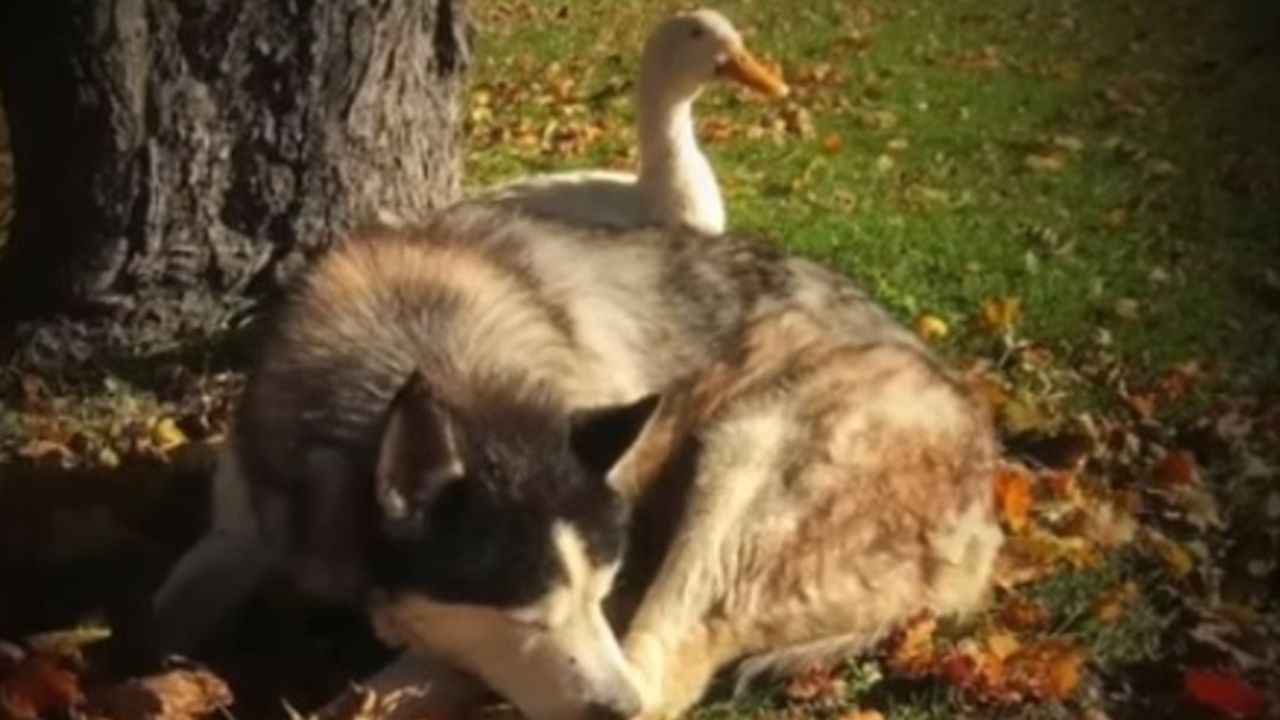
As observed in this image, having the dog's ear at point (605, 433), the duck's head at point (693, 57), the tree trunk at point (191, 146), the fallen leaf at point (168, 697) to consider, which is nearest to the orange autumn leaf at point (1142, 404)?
the tree trunk at point (191, 146)

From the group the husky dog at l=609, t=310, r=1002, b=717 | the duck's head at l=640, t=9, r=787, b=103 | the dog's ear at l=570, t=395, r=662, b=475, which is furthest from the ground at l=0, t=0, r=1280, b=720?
the dog's ear at l=570, t=395, r=662, b=475

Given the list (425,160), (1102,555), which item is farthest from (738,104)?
(1102,555)

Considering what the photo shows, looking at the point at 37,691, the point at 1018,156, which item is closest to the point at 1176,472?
the point at 37,691

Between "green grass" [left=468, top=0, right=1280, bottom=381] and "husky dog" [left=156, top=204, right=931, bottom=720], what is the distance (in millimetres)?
2321

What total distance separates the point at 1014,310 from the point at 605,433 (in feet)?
10.7

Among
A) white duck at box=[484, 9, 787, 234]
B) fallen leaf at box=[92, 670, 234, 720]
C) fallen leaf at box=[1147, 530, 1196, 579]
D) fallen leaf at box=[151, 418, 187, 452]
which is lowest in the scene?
fallen leaf at box=[1147, 530, 1196, 579]

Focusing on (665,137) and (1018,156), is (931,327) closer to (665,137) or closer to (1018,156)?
(665,137)

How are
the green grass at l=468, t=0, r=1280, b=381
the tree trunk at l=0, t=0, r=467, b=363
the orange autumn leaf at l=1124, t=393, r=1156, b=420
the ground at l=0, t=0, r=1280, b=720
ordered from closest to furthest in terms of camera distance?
the ground at l=0, t=0, r=1280, b=720 → the tree trunk at l=0, t=0, r=467, b=363 → the orange autumn leaf at l=1124, t=393, r=1156, b=420 → the green grass at l=468, t=0, r=1280, b=381

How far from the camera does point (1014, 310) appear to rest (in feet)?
25.0

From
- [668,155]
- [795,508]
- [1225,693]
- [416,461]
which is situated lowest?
[1225,693]

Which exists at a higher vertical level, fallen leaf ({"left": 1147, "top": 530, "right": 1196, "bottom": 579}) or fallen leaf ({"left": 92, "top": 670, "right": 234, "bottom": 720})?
fallen leaf ({"left": 92, "top": 670, "right": 234, "bottom": 720})

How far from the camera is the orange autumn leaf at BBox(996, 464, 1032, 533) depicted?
5891mm

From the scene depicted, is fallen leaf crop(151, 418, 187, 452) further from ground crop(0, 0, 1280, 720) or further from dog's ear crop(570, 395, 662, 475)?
dog's ear crop(570, 395, 662, 475)

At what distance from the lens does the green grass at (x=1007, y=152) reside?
8.12 metres
